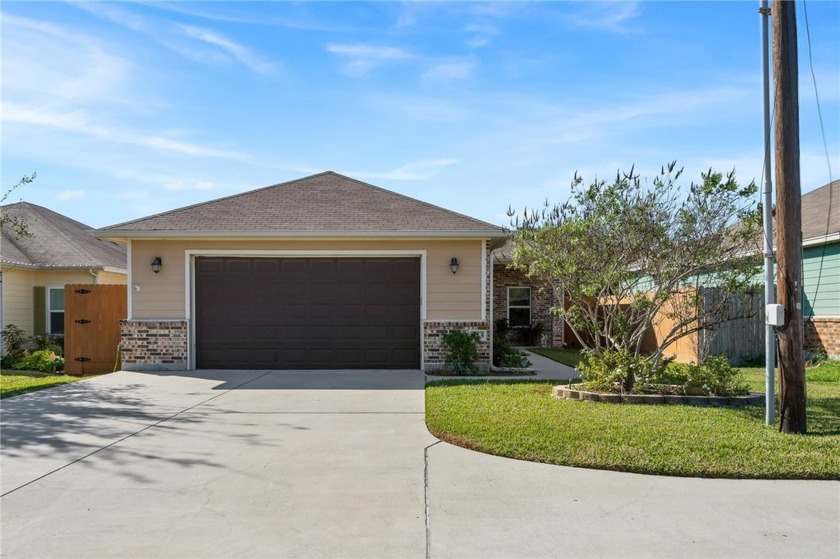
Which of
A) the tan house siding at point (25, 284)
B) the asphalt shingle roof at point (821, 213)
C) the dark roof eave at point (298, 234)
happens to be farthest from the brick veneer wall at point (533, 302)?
the tan house siding at point (25, 284)

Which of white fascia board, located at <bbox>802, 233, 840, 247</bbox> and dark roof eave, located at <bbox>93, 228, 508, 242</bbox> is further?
white fascia board, located at <bbox>802, 233, 840, 247</bbox>

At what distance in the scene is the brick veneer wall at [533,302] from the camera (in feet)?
66.1

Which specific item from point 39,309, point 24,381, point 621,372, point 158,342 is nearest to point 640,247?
point 621,372

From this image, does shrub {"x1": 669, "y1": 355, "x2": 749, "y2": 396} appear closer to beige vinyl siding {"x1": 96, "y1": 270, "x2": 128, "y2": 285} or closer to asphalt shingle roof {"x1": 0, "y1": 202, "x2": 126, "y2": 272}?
asphalt shingle roof {"x1": 0, "y1": 202, "x2": 126, "y2": 272}

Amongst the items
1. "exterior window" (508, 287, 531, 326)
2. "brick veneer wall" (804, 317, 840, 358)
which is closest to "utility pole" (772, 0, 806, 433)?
"brick veneer wall" (804, 317, 840, 358)

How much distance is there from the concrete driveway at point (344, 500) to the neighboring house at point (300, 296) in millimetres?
5246

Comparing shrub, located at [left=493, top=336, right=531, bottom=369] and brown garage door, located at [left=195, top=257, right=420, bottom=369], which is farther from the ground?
brown garage door, located at [left=195, top=257, right=420, bottom=369]

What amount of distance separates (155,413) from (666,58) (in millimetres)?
9454

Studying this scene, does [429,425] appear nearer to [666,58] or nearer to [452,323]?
[452,323]

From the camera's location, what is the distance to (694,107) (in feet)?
35.5

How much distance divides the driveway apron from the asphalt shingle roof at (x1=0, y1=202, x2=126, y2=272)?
8493mm

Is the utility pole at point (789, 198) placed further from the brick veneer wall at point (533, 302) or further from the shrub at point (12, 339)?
the shrub at point (12, 339)

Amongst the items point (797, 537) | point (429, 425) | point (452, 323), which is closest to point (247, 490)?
point (429, 425)

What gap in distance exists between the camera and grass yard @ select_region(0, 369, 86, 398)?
33.5ft
